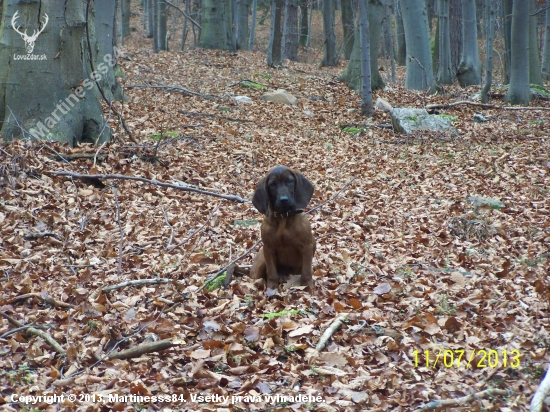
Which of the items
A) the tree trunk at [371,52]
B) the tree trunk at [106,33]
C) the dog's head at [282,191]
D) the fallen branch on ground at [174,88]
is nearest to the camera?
the dog's head at [282,191]

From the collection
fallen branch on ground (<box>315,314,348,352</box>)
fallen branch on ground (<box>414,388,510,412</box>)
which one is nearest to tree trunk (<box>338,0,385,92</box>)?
fallen branch on ground (<box>315,314,348,352</box>)

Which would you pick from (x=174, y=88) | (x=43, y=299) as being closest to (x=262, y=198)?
(x=43, y=299)

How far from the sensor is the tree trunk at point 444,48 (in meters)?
20.2

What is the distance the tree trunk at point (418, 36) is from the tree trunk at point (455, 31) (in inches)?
162

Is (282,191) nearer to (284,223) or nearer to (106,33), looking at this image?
(284,223)

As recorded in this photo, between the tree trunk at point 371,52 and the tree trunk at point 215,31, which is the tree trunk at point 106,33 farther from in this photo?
the tree trunk at point 215,31

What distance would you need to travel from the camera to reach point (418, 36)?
1828 centimetres

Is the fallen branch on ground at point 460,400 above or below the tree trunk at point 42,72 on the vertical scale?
below

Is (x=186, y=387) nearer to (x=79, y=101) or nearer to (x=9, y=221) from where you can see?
(x=9, y=221)

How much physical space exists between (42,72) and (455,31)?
18.9 metres

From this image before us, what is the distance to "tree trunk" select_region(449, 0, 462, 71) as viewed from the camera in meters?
22.3

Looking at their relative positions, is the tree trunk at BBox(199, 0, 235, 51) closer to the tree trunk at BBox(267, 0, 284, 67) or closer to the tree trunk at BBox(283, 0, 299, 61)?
the tree trunk at BBox(283, 0, 299, 61)

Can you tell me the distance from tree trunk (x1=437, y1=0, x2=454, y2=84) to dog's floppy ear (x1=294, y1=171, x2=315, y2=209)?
16.7 metres
